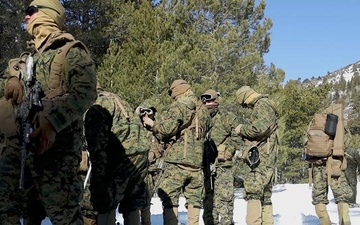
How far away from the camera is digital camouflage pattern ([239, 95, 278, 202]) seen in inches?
246

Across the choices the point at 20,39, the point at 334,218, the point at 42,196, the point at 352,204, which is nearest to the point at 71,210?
the point at 42,196

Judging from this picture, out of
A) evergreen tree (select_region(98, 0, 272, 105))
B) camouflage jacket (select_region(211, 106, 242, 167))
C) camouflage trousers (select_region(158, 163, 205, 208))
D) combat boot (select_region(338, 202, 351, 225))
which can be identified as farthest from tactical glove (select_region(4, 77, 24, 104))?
evergreen tree (select_region(98, 0, 272, 105))

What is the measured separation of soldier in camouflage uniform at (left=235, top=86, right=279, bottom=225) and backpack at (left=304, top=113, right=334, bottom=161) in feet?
2.70

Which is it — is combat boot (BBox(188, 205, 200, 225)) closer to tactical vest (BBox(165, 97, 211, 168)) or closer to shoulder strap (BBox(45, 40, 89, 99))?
tactical vest (BBox(165, 97, 211, 168))

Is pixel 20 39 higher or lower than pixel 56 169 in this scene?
higher

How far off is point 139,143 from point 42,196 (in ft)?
5.11

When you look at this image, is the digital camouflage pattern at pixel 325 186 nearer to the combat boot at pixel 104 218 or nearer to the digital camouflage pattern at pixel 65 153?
the combat boot at pixel 104 218

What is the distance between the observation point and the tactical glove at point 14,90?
10.3ft

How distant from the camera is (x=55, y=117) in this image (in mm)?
2912

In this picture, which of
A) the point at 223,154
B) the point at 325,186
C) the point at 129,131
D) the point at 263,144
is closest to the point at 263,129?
the point at 263,144

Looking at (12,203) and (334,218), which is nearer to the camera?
(12,203)

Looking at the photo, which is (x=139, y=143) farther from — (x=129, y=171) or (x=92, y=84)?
(x=92, y=84)

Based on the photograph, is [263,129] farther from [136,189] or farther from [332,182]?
[136,189]

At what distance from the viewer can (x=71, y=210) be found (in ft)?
10.2
